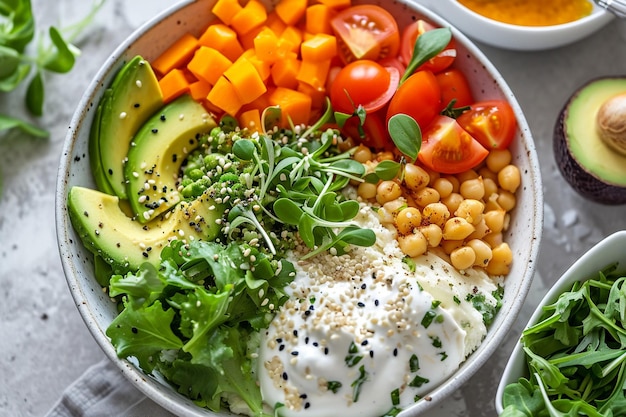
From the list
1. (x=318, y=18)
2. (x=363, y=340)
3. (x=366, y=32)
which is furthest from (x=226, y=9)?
(x=363, y=340)

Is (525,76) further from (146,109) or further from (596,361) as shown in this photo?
(146,109)

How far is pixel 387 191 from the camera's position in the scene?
2.12 metres

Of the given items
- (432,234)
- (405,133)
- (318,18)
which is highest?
(318,18)

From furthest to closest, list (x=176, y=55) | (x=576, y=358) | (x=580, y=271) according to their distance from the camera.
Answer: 1. (x=176, y=55)
2. (x=580, y=271)
3. (x=576, y=358)

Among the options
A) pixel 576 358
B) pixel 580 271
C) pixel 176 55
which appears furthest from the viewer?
pixel 176 55

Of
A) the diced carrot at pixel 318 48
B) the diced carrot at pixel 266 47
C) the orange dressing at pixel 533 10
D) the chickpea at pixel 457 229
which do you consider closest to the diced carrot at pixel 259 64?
the diced carrot at pixel 266 47

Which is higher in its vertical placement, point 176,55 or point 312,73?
point 176,55

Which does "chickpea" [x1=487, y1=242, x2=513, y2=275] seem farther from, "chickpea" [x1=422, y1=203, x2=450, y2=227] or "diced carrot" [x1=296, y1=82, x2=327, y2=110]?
"diced carrot" [x1=296, y1=82, x2=327, y2=110]

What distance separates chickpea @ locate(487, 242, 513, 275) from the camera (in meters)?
2.11

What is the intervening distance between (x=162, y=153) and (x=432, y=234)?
0.80 meters

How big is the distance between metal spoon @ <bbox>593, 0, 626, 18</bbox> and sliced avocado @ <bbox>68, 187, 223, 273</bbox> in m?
1.36

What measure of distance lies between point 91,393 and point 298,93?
111cm

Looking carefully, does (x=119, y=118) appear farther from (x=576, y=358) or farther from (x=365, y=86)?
(x=576, y=358)

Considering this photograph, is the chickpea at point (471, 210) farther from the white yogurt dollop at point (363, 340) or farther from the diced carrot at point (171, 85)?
the diced carrot at point (171, 85)
